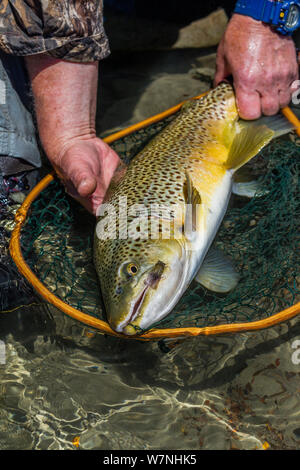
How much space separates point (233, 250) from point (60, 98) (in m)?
1.58

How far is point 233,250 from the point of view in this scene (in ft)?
10.7

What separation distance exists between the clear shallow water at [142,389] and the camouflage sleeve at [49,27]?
1710 millimetres

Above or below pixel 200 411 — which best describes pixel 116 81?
above

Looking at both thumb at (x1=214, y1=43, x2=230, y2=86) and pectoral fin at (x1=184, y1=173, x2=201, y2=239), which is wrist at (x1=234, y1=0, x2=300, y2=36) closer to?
thumb at (x1=214, y1=43, x2=230, y2=86)

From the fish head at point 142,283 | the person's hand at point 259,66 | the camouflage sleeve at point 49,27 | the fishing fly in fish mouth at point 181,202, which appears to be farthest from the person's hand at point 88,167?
the person's hand at point 259,66

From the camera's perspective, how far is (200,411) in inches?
104

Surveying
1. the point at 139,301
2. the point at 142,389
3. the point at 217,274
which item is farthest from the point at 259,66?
the point at 142,389

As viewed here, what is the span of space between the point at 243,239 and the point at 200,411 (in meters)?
1.23

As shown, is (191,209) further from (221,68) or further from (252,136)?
(221,68)

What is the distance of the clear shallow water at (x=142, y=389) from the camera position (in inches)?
101

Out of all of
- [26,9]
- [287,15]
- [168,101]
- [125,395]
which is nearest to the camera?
[125,395]

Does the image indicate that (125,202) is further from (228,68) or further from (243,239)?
(228,68)

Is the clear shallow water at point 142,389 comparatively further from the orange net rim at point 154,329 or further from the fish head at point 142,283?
the fish head at point 142,283
